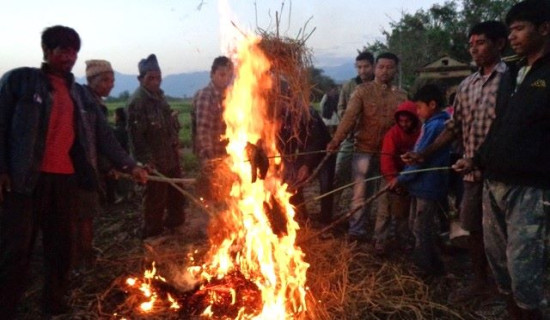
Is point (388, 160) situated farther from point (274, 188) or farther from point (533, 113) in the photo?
point (533, 113)

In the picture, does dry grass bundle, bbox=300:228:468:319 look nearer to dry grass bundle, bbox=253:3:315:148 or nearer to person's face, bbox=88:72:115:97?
dry grass bundle, bbox=253:3:315:148

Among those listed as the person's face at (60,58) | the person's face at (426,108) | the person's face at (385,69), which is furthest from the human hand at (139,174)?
the person's face at (385,69)

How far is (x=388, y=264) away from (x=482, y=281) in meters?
1.06

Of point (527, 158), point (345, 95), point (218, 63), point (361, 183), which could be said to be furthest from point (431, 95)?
point (345, 95)

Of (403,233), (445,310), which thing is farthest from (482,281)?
(403,233)

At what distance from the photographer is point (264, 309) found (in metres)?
3.80

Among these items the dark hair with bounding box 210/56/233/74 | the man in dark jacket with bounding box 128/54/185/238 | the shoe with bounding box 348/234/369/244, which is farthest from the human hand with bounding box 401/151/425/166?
the man in dark jacket with bounding box 128/54/185/238

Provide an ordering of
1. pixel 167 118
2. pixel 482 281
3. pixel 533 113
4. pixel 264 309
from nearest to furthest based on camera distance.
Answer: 1. pixel 533 113
2. pixel 264 309
3. pixel 482 281
4. pixel 167 118

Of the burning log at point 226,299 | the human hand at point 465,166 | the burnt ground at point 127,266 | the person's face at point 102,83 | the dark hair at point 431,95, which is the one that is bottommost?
the burnt ground at point 127,266

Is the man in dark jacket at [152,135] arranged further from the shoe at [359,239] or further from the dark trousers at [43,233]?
the shoe at [359,239]

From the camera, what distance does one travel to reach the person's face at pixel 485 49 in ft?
13.5

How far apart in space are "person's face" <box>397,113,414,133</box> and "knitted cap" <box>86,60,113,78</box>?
3740 millimetres

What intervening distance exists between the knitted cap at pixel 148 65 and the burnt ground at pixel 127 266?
7.83ft

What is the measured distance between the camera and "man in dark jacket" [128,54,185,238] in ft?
20.2
